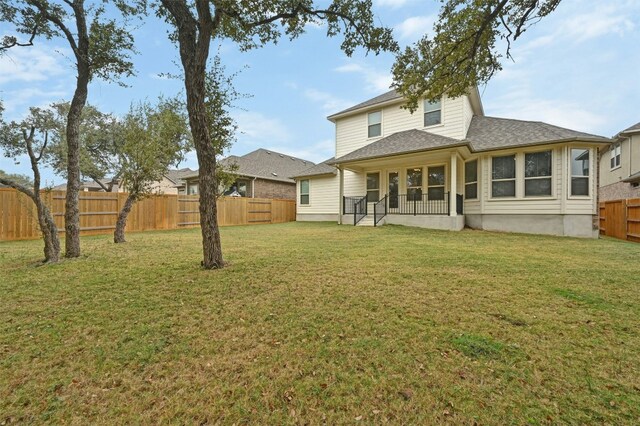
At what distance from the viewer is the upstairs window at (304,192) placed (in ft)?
62.2

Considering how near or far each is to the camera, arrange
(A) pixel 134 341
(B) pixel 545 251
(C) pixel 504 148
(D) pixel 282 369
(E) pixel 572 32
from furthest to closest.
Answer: (C) pixel 504 148
(E) pixel 572 32
(B) pixel 545 251
(A) pixel 134 341
(D) pixel 282 369

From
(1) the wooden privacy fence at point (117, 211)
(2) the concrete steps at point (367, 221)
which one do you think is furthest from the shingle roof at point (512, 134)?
(1) the wooden privacy fence at point (117, 211)

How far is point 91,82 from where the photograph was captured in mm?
6863

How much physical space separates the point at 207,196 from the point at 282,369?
3429 millimetres

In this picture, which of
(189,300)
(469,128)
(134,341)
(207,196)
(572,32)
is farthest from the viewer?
(469,128)

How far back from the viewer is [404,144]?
12.2 m

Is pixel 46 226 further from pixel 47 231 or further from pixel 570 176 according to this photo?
pixel 570 176

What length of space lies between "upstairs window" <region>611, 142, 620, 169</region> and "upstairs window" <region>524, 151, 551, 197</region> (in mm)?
13892

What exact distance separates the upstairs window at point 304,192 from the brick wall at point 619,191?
16.7 m

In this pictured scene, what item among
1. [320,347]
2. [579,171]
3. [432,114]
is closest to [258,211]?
[432,114]

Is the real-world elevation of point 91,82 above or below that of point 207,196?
above

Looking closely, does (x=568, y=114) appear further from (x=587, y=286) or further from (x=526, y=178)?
(x=587, y=286)

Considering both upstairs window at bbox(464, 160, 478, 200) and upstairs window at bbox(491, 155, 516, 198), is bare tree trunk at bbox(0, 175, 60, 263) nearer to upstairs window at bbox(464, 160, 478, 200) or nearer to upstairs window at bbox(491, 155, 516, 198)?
upstairs window at bbox(464, 160, 478, 200)

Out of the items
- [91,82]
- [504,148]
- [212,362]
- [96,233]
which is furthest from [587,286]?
[96,233]
